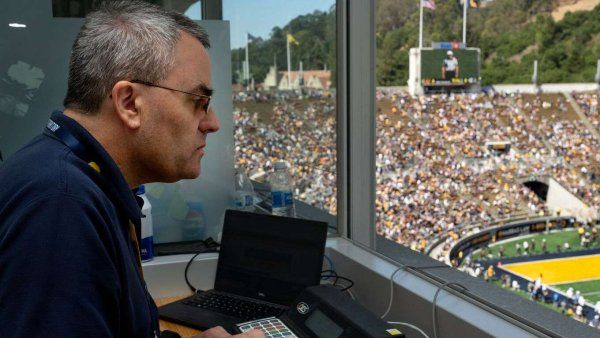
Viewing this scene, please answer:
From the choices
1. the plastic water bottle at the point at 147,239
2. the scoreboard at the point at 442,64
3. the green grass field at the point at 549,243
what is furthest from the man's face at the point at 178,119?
the green grass field at the point at 549,243

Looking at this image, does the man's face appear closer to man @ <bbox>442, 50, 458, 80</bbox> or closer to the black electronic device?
the black electronic device

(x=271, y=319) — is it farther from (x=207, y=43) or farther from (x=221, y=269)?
(x=207, y=43)

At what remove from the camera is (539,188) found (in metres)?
17.8

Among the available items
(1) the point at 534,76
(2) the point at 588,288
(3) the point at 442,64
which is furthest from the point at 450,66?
(2) the point at 588,288

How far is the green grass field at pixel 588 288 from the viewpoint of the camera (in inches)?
557

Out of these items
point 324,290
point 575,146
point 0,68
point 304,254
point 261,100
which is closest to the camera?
point 324,290

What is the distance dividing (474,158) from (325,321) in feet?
A: 59.2

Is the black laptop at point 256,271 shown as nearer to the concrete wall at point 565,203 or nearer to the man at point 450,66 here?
the man at point 450,66

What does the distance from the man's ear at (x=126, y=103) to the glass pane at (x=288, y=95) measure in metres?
1.24

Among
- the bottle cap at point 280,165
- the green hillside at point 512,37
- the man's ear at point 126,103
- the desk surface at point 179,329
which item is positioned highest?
the green hillside at point 512,37

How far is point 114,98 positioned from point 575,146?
19517 millimetres

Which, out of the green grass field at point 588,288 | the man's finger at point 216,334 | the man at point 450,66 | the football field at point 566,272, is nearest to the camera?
the man's finger at point 216,334

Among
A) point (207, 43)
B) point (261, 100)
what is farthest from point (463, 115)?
point (207, 43)

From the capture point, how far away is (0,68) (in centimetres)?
172
